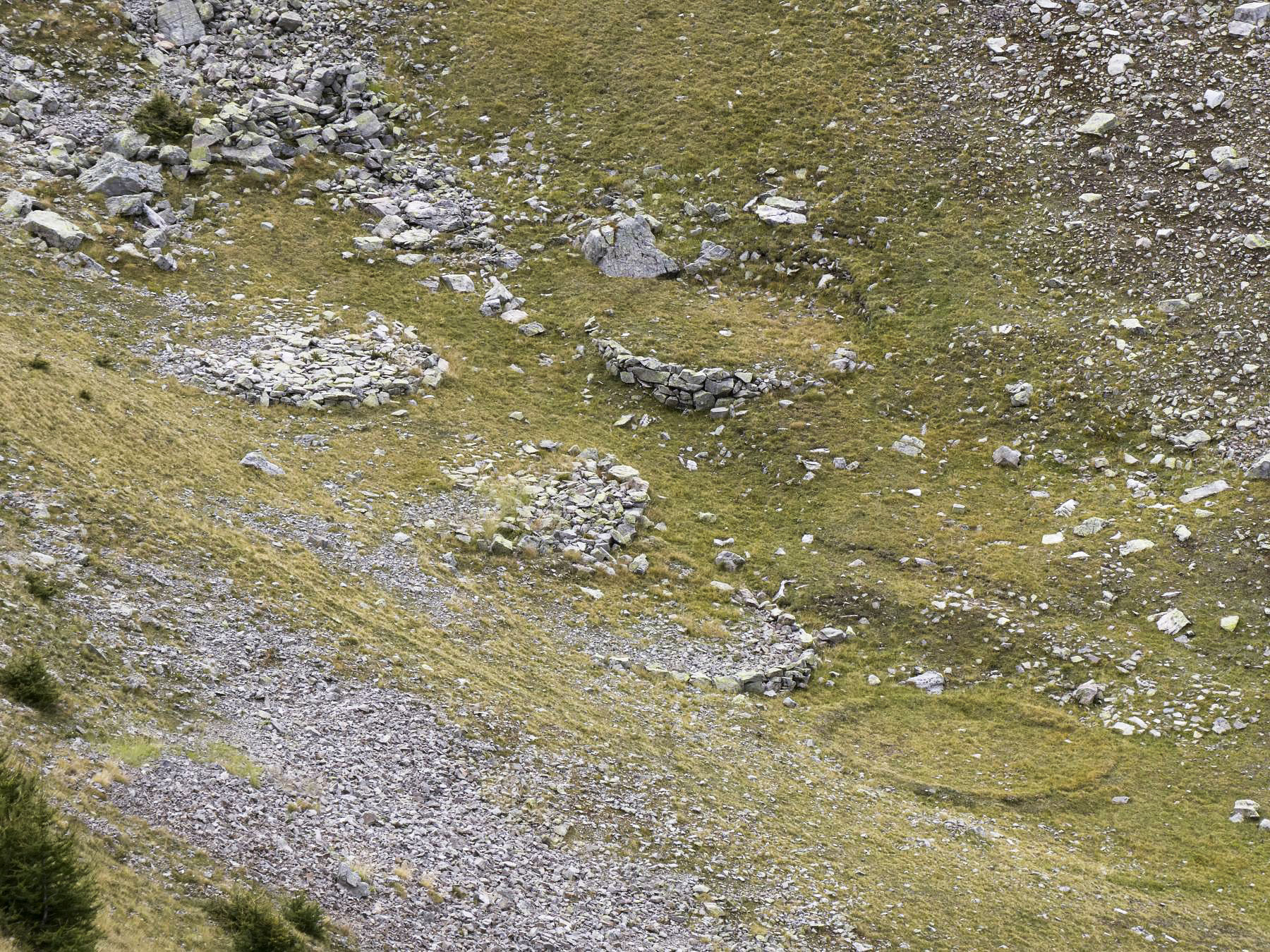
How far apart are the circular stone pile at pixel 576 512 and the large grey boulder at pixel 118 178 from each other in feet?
68.3

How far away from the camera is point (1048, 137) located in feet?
131

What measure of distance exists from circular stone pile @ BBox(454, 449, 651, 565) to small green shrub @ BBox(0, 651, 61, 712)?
13.1 meters

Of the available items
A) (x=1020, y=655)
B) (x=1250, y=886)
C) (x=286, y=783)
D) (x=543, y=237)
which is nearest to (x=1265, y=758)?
(x=1250, y=886)

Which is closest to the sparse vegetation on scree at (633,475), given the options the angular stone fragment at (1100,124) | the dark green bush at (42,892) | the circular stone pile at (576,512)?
the dark green bush at (42,892)

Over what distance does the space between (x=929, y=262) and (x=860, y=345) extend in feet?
16.4

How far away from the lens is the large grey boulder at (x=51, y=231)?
33969mm

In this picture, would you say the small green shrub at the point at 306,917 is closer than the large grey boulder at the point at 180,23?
→ Yes

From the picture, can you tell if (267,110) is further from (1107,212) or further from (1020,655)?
(1020,655)

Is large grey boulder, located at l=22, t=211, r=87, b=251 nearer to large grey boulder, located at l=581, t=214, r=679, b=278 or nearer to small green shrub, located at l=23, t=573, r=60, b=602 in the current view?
large grey boulder, located at l=581, t=214, r=679, b=278

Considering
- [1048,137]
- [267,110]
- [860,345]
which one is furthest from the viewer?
[267,110]

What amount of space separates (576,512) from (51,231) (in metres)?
21.6

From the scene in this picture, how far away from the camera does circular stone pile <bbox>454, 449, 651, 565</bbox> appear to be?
28094 millimetres

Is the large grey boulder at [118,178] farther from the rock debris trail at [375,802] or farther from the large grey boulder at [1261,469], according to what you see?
the large grey boulder at [1261,469]

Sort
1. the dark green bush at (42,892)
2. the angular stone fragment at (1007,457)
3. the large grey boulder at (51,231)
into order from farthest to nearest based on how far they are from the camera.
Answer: the large grey boulder at (51,231), the angular stone fragment at (1007,457), the dark green bush at (42,892)
